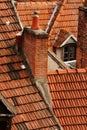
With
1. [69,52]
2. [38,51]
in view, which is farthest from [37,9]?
[38,51]

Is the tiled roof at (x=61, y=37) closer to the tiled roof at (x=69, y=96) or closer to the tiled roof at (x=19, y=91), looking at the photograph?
the tiled roof at (x=69, y=96)

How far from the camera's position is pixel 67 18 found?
→ 105 feet

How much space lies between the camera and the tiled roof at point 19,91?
1714 centimetres

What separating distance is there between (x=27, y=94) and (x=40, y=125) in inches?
48.3

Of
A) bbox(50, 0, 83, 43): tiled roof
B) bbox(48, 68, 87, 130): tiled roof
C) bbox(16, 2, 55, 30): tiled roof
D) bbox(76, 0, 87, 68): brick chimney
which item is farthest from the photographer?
bbox(50, 0, 83, 43): tiled roof

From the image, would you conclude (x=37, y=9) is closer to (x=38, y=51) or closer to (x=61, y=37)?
(x=61, y=37)

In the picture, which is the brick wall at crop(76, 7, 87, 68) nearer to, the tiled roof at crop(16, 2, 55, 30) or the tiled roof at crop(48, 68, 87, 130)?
the tiled roof at crop(16, 2, 55, 30)

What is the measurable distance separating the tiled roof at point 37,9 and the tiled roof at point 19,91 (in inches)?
458

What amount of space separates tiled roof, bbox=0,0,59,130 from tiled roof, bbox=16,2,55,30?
11631 mm

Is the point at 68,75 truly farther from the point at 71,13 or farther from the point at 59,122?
the point at 71,13

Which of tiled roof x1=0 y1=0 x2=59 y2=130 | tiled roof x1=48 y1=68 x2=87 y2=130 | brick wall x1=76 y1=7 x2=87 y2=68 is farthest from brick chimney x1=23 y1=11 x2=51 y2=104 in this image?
brick wall x1=76 y1=7 x2=87 y2=68

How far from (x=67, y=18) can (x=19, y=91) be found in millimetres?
15040

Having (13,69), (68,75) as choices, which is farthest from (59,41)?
(13,69)

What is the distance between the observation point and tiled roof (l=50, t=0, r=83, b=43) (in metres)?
31.6
